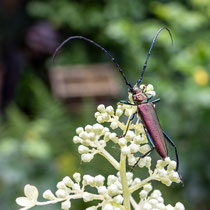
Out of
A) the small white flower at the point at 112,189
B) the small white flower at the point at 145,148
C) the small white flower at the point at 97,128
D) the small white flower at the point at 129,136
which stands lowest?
the small white flower at the point at 112,189

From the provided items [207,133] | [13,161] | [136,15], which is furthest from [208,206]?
[136,15]

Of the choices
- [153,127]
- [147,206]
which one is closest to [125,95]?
[153,127]

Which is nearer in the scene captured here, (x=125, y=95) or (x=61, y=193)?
(x=61, y=193)

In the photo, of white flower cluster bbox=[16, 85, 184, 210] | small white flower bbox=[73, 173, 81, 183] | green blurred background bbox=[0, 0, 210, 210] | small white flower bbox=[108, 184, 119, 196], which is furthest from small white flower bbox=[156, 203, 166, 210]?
green blurred background bbox=[0, 0, 210, 210]

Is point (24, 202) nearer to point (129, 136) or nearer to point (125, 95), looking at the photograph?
point (129, 136)

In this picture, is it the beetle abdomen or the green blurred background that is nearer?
the beetle abdomen

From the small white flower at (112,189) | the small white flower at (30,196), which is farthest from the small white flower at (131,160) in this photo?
the small white flower at (30,196)

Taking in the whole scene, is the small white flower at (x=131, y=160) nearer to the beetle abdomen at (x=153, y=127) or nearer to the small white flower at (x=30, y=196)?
the beetle abdomen at (x=153, y=127)

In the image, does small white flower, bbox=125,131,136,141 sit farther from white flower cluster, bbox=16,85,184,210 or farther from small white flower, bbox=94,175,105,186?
small white flower, bbox=94,175,105,186

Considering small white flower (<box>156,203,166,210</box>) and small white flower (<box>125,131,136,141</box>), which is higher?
small white flower (<box>125,131,136,141</box>)
